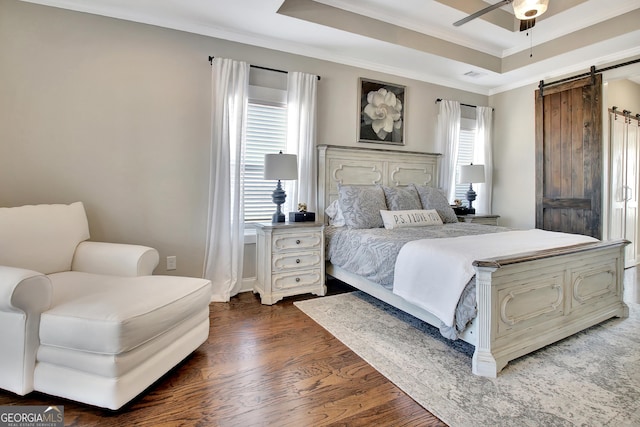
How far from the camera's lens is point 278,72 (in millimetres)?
3557

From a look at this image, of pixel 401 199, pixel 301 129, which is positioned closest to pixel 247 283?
pixel 301 129

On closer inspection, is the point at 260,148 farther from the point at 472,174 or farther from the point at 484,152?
the point at 484,152

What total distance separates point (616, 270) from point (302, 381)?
2.78 m

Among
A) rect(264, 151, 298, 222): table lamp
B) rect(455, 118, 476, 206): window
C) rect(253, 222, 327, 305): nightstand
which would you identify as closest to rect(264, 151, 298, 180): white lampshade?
rect(264, 151, 298, 222): table lamp

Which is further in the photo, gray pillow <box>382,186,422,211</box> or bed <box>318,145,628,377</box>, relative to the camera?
gray pillow <box>382,186,422,211</box>

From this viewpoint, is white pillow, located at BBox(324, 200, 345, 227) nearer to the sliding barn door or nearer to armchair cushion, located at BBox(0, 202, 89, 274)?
armchair cushion, located at BBox(0, 202, 89, 274)

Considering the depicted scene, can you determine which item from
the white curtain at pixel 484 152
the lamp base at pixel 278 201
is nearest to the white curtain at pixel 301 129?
the lamp base at pixel 278 201

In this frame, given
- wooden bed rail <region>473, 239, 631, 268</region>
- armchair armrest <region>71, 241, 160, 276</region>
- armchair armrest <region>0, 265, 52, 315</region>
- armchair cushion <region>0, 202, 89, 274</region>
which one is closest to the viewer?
armchair armrest <region>0, 265, 52, 315</region>

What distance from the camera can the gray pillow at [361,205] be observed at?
3.33m

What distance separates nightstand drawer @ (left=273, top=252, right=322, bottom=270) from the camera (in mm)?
3152

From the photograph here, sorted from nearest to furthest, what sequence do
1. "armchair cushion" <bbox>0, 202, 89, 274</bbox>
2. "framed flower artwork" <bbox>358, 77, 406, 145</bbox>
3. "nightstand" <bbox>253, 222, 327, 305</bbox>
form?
"armchair cushion" <bbox>0, 202, 89, 274</bbox> → "nightstand" <bbox>253, 222, 327, 305</bbox> → "framed flower artwork" <bbox>358, 77, 406, 145</bbox>

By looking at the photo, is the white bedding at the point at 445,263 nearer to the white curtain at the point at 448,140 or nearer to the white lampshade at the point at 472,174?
the white lampshade at the point at 472,174

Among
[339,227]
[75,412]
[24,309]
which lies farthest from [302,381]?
[339,227]

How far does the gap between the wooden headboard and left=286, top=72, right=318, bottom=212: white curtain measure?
188 mm
